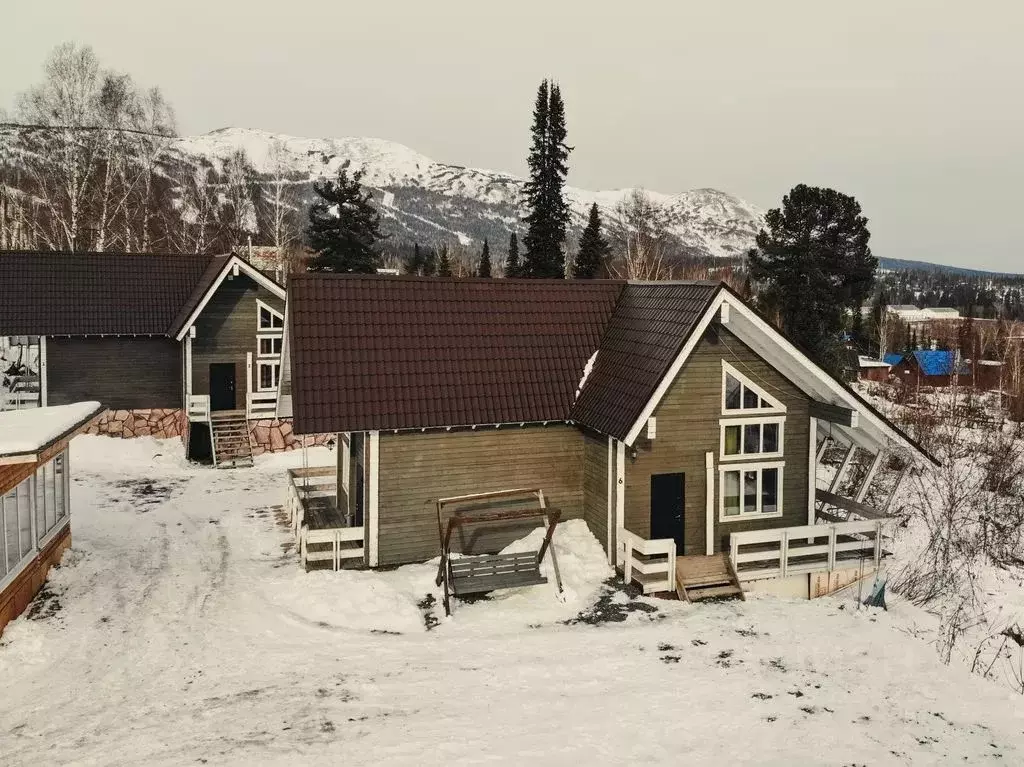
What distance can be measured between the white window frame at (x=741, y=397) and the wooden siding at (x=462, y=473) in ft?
10.1

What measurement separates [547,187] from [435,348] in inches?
1263

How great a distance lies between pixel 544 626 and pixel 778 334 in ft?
22.6

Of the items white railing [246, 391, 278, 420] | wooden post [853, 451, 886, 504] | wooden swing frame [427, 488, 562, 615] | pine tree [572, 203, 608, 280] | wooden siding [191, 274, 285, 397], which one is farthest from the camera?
pine tree [572, 203, 608, 280]

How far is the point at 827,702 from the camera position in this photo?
9.95 m

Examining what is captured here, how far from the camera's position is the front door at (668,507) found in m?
14.6

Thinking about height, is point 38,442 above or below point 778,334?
below

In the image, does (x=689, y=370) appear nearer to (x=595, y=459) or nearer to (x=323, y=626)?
(x=595, y=459)

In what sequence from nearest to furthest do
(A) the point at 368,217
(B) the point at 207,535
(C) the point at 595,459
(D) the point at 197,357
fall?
(C) the point at 595,459
(B) the point at 207,535
(D) the point at 197,357
(A) the point at 368,217

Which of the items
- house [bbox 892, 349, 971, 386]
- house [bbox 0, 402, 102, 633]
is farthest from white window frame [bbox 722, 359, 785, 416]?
house [bbox 892, 349, 971, 386]

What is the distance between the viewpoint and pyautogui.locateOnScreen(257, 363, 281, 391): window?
26.1 metres

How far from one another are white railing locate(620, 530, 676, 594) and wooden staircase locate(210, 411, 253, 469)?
15047 millimetres

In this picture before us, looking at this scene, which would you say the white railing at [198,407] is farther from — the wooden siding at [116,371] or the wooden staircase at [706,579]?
the wooden staircase at [706,579]

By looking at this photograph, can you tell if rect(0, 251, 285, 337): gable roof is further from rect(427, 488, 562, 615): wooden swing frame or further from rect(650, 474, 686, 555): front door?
rect(650, 474, 686, 555): front door

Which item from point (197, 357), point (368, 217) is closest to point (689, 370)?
point (197, 357)
